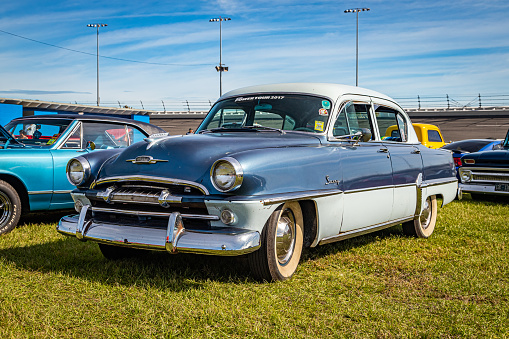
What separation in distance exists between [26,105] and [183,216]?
38.8m

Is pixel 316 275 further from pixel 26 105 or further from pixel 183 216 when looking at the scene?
pixel 26 105

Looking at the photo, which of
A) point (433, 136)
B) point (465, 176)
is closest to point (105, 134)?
point (465, 176)

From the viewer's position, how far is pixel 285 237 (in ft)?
14.3

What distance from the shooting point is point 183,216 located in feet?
12.9

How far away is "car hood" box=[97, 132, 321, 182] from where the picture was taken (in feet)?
13.2

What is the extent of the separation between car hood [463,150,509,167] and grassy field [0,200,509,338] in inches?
176

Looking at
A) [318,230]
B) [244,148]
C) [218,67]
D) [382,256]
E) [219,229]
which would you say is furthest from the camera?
[218,67]

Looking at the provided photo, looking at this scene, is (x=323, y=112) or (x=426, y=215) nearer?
(x=323, y=112)

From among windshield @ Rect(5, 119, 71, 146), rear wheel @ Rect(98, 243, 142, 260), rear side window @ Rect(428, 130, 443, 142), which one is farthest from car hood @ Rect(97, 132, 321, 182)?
rear side window @ Rect(428, 130, 443, 142)

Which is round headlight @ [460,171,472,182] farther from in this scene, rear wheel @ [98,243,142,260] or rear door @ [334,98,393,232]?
rear wheel @ [98,243,142,260]

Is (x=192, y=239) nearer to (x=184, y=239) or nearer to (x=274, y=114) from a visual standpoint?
(x=184, y=239)

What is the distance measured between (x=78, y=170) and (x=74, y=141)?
2.66 meters

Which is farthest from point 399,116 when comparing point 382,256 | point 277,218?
point 277,218

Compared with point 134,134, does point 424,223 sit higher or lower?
lower
